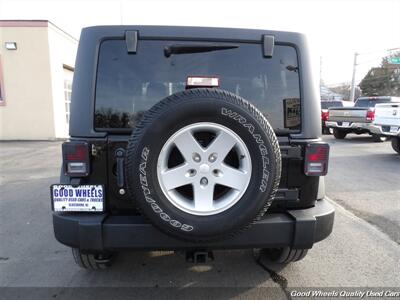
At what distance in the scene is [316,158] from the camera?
97.7 inches

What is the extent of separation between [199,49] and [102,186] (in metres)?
1.24

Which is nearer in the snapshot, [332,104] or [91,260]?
[91,260]

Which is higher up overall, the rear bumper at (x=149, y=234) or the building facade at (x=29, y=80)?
the building facade at (x=29, y=80)

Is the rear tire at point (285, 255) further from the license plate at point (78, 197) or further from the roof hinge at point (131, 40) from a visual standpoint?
the roof hinge at point (131, 40)

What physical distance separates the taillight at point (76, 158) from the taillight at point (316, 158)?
1.65 m

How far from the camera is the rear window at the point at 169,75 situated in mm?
2393

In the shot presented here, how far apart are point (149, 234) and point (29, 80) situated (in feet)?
42.1

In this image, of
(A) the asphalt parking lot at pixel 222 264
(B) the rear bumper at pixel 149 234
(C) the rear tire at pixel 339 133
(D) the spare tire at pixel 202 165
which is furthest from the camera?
(C) the rear tire at pixel 339 133

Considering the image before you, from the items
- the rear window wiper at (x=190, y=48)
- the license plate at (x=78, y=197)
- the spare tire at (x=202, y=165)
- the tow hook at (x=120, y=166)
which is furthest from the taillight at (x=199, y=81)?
the license plate at (x=78, y=197)

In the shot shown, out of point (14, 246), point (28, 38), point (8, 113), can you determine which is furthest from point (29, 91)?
point (14, 246)

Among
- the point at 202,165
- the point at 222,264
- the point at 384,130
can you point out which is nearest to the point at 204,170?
the point at 202,165

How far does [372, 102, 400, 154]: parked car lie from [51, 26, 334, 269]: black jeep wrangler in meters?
7.98

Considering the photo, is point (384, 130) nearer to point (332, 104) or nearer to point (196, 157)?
point (196, 157)

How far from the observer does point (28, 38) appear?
41.5 feet
